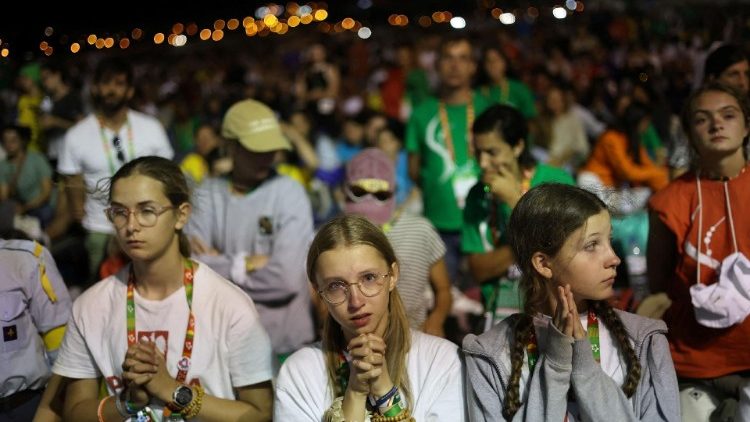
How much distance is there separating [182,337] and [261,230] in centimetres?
156

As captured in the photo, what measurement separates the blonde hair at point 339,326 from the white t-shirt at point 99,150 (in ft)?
10.7

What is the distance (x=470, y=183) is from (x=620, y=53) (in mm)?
10952

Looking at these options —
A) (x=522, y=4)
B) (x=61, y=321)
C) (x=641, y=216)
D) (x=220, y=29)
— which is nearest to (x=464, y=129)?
(x=641, y=216)

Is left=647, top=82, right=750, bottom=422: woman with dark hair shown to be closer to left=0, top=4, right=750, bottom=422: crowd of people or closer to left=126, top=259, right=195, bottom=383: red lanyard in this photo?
left=0, top=4, right=750, bottom=422: crowd of people

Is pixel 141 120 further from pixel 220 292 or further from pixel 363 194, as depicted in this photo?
pixel 220 292

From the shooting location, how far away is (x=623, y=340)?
11.9ft

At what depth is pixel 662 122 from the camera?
32.6ft

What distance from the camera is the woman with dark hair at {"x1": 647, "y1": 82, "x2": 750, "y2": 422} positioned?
4.07 metres

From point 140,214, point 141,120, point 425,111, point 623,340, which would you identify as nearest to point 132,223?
point 140,214

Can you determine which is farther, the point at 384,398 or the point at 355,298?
the point at 355,298

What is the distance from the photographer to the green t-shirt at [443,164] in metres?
7.05

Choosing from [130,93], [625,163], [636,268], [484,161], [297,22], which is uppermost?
[297,22]

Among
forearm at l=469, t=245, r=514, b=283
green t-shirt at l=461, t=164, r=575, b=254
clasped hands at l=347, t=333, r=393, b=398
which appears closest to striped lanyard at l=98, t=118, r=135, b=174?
green t-shirt at l=461, t=164, r=575, b=254

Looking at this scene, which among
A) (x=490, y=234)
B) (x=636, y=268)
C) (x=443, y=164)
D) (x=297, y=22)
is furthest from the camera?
(x=297, y=22)
